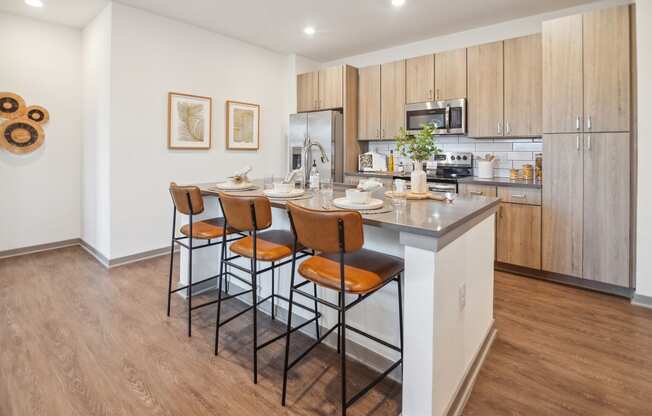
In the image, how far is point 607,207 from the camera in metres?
3.05

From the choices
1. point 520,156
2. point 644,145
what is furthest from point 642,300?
point 520,156

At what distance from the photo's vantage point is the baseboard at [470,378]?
167 centimetres

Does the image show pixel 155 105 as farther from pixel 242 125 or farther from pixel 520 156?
pixel 520 156

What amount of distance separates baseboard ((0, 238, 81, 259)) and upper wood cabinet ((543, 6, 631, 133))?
562 centimetres

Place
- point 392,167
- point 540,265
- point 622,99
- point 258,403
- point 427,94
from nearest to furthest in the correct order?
point 258,403 < point 622,99 < point 540,265 < point 427,94 < point 392,167

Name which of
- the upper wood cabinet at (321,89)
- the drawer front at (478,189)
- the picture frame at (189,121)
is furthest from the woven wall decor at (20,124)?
the drawer front at (478,189)

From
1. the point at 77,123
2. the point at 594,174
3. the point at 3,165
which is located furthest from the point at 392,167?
the point at 3,165

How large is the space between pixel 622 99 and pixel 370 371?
2.99 meters

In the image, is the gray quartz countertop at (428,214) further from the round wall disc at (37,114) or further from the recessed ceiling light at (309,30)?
the round wall disc at (37,114)

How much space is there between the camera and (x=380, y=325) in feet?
6.54

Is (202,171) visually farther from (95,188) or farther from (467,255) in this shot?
(467,255)

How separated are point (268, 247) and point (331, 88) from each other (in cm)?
358

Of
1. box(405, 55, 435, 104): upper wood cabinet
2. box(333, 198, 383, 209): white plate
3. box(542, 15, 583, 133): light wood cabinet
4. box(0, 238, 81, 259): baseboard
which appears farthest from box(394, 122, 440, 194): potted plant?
box(0, 238, 81, 259): baseboard

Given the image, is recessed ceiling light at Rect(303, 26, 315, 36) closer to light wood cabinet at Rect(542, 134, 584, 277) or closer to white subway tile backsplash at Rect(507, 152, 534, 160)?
white subway tile backsplash at Rect(507, 152, 534, 160)
